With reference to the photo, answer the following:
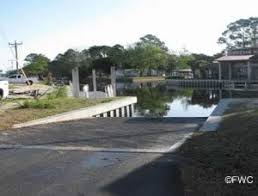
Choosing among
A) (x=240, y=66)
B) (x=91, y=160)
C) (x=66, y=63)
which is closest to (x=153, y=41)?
(x=66, y=63)

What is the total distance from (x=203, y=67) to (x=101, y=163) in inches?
2516

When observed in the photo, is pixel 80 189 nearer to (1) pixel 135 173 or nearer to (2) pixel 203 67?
(1) pixel 135 173

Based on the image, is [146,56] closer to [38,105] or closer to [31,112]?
[38,105]

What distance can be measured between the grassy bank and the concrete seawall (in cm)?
569

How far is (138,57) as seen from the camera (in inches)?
3123

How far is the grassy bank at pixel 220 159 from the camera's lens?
18.8ft

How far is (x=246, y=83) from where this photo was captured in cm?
5003

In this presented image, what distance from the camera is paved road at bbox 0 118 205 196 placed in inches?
247

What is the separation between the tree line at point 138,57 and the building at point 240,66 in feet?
38.2

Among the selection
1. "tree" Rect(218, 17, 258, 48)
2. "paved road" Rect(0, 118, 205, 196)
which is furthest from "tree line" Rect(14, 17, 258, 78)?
"paved road" Rect(0, 118, 205, 196)

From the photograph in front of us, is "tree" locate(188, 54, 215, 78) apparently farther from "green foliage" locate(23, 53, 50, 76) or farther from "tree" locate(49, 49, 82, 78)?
"green foliage" locate(23, 53, 50, 76)

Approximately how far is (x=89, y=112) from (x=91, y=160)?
944cm

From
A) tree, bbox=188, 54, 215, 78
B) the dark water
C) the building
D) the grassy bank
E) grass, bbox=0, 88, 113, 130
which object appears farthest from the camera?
tree, bbox=188, 54, 215, 78

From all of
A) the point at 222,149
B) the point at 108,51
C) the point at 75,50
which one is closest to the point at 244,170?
the point at 222,149
